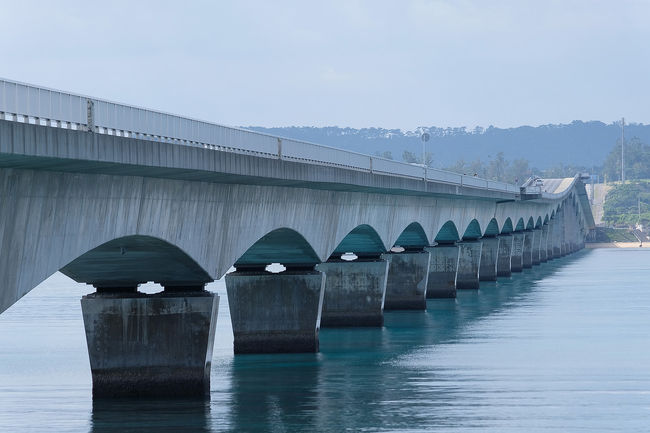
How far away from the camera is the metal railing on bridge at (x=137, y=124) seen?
27359mm

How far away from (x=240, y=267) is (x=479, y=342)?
14.3 meters

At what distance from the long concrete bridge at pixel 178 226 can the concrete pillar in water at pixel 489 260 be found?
49.9 m

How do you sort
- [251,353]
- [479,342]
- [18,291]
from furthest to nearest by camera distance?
1. [479,342]
2. [251,353]
3. [18,291]

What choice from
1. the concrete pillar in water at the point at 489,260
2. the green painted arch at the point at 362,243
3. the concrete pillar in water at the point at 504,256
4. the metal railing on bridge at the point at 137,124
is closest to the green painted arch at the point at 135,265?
the metal railing on bridge at the point at 137,124

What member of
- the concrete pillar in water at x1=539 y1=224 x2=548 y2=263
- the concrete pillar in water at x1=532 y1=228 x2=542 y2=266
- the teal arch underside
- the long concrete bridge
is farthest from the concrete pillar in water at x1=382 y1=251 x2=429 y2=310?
the concrete pillar in water at x1=539 y1=224 x2=548 y2=263

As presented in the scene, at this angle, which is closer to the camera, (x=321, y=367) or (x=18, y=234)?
(x=18, y=234)

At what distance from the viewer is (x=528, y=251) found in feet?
547

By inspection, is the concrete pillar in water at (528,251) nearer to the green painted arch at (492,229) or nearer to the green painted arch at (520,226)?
the green painted arch at (520,226)

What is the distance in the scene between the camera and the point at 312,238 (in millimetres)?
54875

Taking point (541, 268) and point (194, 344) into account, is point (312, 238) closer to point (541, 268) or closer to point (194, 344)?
point (194, 344)

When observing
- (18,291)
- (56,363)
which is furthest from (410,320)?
(18,291)

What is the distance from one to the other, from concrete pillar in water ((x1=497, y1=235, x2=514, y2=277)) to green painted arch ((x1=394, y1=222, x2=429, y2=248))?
1924 inches

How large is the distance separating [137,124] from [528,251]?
136 meters

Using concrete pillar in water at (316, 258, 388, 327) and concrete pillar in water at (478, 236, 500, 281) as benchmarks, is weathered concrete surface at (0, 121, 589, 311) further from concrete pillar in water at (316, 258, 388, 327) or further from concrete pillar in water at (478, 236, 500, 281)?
concrete pillar in water at (478, 236, 500, 281)
